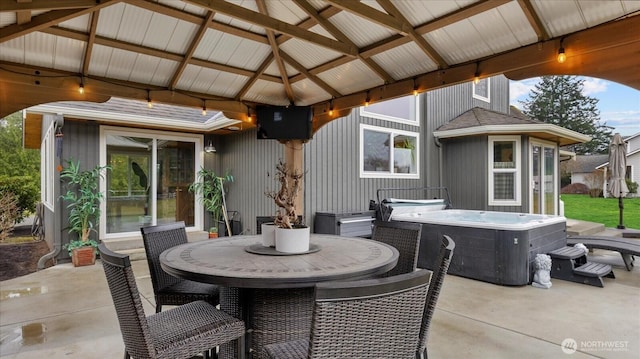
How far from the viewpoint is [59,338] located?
10.2 ft

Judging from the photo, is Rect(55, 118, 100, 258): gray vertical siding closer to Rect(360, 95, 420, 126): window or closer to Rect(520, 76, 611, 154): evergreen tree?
Rect(360, 95, 420, 126): window

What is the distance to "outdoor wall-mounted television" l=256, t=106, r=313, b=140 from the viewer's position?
5238 millimetres

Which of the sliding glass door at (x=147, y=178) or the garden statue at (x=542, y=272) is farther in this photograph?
the sliding glass door at (x=147, y=178)

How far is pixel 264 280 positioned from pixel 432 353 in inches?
69.5

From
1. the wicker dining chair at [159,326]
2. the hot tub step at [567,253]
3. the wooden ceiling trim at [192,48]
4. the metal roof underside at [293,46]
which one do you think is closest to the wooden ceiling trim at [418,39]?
the metal roof underside at [293,46]

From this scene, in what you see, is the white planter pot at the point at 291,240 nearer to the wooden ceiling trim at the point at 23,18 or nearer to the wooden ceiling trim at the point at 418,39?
the wooden ceiling trim at the point at 418,39

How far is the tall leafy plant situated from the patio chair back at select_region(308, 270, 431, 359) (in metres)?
6.19

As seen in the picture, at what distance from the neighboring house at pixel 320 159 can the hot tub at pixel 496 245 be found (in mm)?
2198

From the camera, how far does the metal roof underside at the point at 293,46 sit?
2.79 metres

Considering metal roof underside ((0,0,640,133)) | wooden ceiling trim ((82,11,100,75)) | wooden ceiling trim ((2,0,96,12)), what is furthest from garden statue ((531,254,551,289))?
wooden ceiling trim ((82,11,100,75))

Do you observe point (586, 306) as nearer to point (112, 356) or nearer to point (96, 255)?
point (112, 356)

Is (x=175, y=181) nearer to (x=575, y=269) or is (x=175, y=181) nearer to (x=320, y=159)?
(x=320, y=159)

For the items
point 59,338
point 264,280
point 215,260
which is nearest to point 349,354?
point 264,280

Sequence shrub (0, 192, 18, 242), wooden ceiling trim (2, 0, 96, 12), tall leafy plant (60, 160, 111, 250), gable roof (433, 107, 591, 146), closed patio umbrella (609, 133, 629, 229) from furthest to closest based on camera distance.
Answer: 1. shrub (0, 192, 18, 242)
2. gable roof (433, 107, 591, 146)
3. closed patio umbrella (609, 133, 629, 229)
4. tall leafy plant (60, 160, 111, 250)
5. wooden ceiling trim (2, 0, 96, 12)
